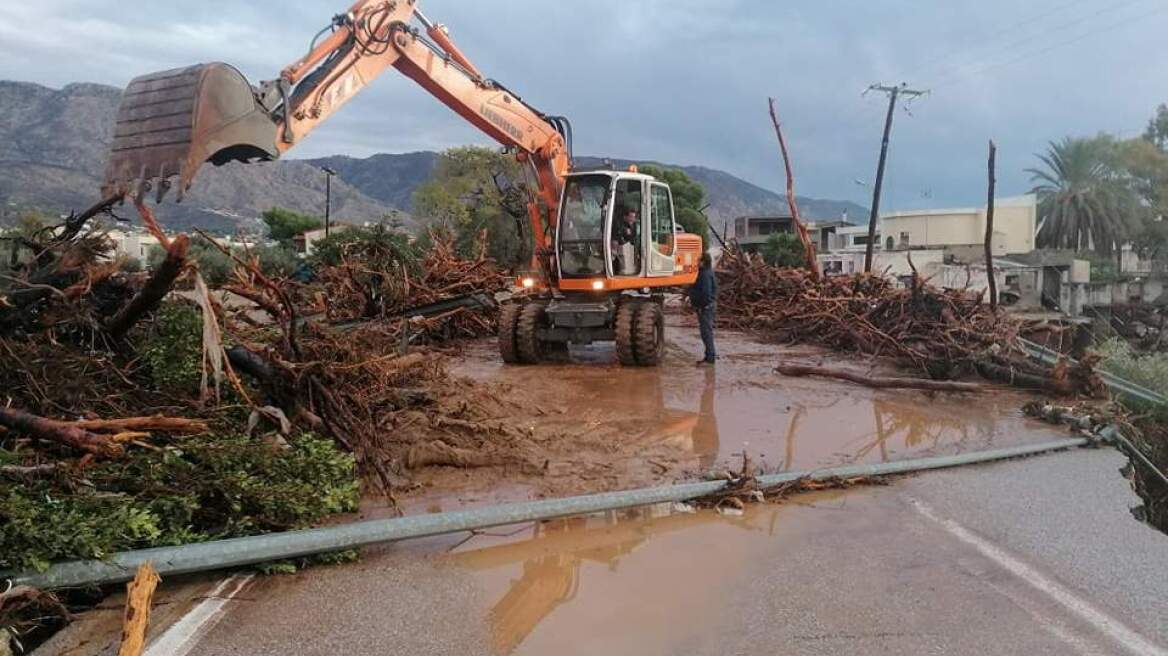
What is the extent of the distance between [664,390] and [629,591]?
6406mm

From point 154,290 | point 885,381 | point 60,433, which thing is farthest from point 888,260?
point 60,433

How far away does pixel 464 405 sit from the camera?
7781 millimetres

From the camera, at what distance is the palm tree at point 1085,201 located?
52.5 meters

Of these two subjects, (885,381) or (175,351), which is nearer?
(175,351)

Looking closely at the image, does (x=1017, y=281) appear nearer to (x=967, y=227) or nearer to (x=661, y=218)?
(x=967, y=227)

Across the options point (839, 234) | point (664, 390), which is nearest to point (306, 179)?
point (839, 234)

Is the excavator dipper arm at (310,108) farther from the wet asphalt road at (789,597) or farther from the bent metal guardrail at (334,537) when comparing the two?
the wet asphalt road at (789,597)

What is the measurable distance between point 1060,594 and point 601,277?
27.9ft

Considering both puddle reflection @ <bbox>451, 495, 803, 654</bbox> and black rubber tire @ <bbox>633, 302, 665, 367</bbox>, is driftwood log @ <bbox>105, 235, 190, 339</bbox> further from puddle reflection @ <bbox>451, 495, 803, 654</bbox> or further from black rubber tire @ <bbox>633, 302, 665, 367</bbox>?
black rubber tire @ <bbox>633, 302, 665, 367</bbox>

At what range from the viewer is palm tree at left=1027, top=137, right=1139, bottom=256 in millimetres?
52469

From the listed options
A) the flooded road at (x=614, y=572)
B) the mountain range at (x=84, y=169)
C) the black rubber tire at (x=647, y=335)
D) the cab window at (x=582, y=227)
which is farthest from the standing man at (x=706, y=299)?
the mountain range at (x=84, y=169)

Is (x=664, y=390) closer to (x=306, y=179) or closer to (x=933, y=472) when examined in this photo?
(x=933, y=472)

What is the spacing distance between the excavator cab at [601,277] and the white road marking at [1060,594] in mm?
6837

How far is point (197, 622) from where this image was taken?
394 cm
